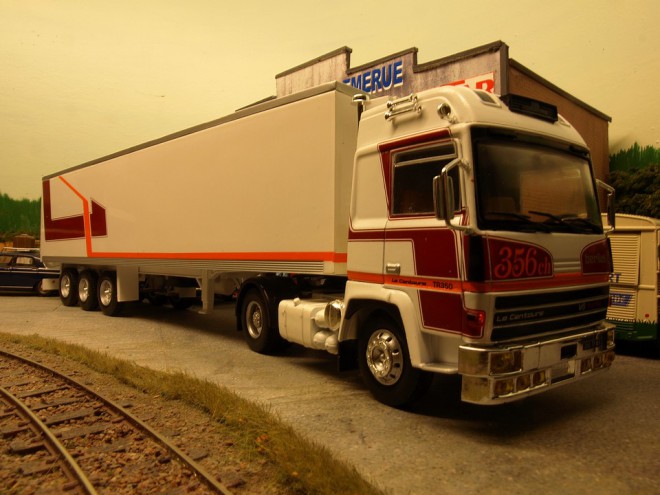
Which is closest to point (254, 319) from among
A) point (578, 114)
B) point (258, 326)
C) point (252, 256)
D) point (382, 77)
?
point (258, 326)

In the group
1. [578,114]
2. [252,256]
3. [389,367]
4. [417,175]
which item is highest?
[578,114]

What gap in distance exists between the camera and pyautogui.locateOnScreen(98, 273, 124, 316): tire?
11.8 metres

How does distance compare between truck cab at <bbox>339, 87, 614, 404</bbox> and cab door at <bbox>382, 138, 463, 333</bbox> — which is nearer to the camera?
truck cab at <bbox>339, 87, 614, 404</bbox>

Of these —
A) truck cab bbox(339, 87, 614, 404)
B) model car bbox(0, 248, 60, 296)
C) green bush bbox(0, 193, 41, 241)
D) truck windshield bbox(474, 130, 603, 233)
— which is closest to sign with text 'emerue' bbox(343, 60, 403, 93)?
truck cab bbox(339, 87, 614, 404)

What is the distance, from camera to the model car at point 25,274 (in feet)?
53.6

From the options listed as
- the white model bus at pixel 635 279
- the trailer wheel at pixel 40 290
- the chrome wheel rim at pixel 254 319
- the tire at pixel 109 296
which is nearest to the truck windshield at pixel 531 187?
the white model bus at pixel 635 279

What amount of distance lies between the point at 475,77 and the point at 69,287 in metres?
11.7

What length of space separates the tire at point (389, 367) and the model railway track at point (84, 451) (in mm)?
2193

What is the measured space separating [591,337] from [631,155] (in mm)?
10063

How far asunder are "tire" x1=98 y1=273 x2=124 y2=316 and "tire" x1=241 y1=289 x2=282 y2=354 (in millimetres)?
4999

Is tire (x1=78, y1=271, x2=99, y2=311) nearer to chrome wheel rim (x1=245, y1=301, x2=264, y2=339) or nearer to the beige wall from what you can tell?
chrome wheel rim (x1=245, y1=301, x2=264, y2=339)

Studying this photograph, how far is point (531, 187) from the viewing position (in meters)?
4.90

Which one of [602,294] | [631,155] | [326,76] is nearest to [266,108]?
[602,294]

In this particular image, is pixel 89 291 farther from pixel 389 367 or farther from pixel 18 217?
pixel 18 217
